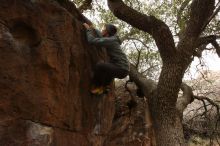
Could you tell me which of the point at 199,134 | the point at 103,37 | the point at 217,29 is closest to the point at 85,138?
the point at 103,37

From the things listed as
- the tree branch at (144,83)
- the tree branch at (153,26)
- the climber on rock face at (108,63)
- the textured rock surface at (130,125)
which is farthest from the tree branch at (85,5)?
the climber on rock face at (108,63)

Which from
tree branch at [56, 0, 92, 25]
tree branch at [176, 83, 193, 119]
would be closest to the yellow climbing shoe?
tree branch at [56, 0, 92, 25]

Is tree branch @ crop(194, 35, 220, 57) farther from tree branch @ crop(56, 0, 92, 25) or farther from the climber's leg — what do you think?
tree branch @ crop(56, 0, 92, 25)

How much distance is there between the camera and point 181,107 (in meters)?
11.5

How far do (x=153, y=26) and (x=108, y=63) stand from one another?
2321 millimetres

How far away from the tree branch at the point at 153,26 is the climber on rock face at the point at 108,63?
1795 millimetres

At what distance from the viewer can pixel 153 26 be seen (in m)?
10.8

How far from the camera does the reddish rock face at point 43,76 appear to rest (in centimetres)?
725

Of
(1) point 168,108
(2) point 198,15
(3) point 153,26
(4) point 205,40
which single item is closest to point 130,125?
(1) point 168,108

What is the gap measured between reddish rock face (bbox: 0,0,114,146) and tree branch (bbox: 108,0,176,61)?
2070 millimetres

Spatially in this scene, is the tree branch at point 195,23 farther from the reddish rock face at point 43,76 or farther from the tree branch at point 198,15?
the reddish rock face at point 43,76

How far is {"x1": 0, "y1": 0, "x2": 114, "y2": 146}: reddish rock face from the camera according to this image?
7250mm

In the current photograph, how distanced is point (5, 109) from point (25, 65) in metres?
0.90

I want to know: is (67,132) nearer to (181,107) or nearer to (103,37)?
(103,37)
